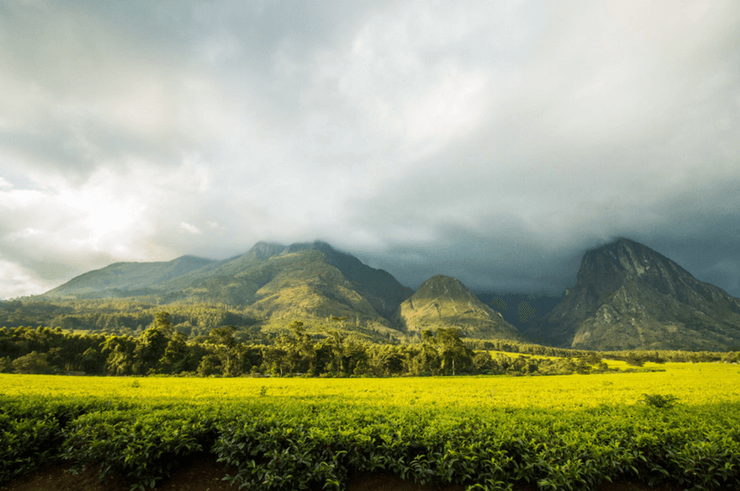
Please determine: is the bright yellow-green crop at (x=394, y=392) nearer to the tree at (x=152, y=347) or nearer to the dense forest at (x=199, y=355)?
the tree at (x=152, y=347)

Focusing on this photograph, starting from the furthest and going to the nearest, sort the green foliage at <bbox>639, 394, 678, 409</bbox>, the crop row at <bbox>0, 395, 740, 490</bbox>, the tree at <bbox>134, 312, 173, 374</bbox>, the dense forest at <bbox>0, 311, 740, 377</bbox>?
the tree at <bbox>134, 312, 173, 374</bbox>
the dense forest at <bbox>0, 311, 740, 377</bbox>
the green foliage at <bbox>639, 394, 678, 409</bbox>
the crop row at <bbox>0, 395, 740, 490</bbox>

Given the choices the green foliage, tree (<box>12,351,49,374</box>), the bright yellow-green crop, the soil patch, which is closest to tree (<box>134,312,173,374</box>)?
tree (<box>12,351,49,374</box>)

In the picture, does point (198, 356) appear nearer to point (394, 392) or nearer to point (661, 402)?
point (394, 392)

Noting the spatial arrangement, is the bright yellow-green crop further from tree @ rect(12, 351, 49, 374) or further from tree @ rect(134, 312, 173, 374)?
tree @ rect(12, 351, 49, 374)

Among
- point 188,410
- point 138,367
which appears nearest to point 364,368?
point 138,367

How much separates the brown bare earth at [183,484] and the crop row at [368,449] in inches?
7.8

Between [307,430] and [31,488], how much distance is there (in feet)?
22.9

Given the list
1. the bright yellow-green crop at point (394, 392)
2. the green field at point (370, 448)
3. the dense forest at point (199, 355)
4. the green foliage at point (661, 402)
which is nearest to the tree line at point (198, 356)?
the dense forest at point (199, 355)

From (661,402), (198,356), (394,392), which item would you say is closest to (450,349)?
(394,392)

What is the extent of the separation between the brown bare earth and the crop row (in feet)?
0.65

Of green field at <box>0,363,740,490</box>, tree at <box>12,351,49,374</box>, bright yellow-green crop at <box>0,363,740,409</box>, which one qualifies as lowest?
tree at <box>12,351,49,374</box>

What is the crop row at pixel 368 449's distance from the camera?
729 cm

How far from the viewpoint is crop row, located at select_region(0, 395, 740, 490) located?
7.29 meters

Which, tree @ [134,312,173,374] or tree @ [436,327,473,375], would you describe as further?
tree @ [436,327,473,375]
